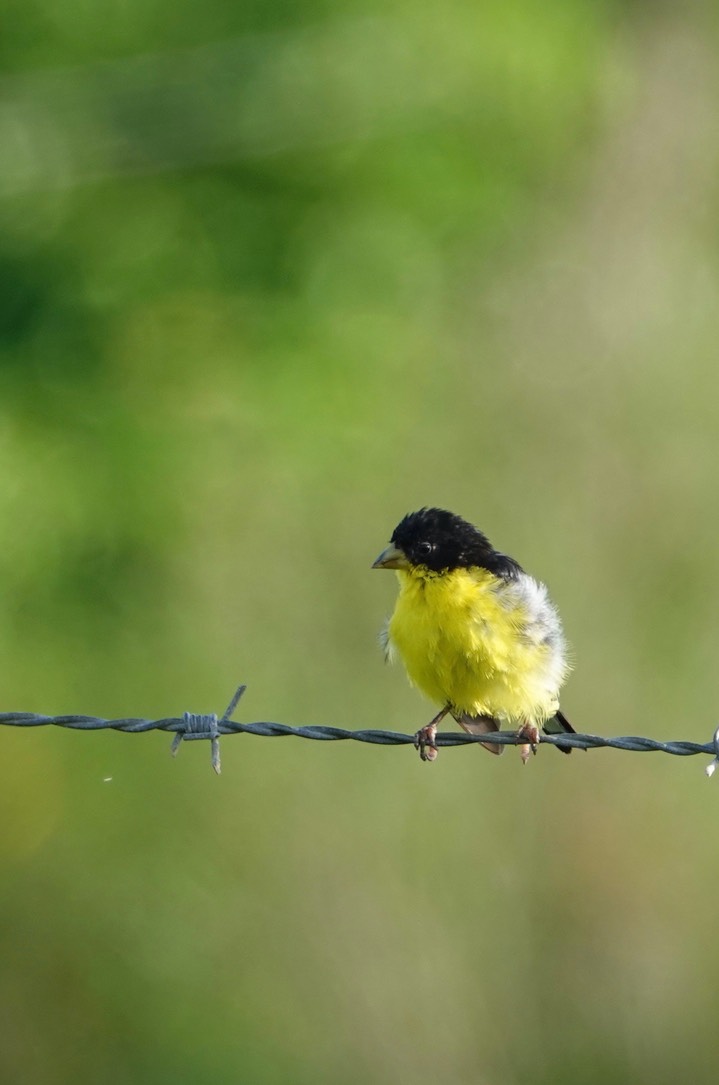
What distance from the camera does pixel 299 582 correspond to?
13531mm

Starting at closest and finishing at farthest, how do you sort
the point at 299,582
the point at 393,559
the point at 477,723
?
1. the point at 393,559
2. the point at 477,723
3. the point at 299,582

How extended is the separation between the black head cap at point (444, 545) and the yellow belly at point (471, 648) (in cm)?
7

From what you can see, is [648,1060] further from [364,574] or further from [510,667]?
[510,667]

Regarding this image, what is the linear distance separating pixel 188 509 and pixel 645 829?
15.6 ft

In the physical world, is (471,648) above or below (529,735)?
above

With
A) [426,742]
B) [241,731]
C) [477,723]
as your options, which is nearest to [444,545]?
[477,723]

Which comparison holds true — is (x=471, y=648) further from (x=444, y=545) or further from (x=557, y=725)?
(x=557, y=725)

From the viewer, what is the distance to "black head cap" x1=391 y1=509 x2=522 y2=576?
740 cm

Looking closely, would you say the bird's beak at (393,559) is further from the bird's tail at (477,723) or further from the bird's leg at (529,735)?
the bird's leg at (529,735)

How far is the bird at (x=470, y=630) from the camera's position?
706cm

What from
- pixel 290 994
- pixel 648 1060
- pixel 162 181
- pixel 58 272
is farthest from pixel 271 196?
pixel 648 1060

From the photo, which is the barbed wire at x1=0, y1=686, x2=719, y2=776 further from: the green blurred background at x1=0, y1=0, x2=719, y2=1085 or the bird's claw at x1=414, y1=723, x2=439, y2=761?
the green blurred background at x1=0, y1=0, x2=719, y2=1085

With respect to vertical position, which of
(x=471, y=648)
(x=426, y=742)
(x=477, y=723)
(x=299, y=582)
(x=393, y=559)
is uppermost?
(x=299, y=582)

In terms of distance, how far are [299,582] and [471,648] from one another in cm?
659
